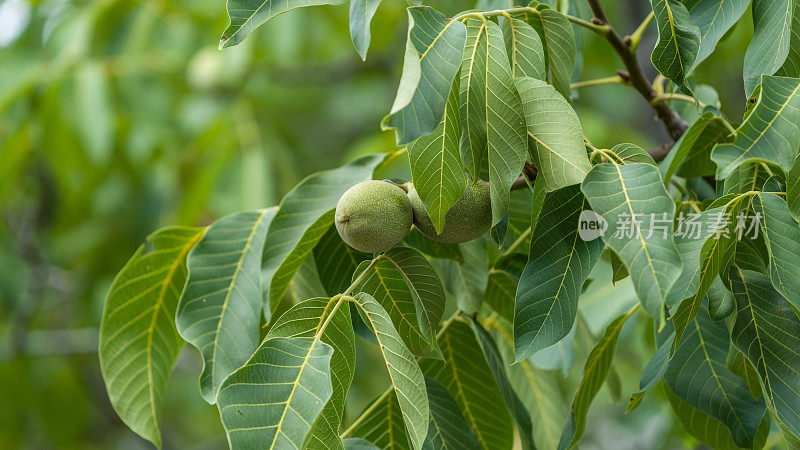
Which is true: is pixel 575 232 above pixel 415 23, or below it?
below

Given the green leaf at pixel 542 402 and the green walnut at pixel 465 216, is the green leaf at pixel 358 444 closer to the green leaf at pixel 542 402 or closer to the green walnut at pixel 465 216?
the green walnut at pixel 465 216

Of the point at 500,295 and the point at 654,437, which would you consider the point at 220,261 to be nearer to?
the point at 500,295

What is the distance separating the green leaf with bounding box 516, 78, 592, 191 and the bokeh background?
0.68m

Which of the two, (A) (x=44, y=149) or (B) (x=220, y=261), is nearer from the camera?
(B) (x=220, y=261)

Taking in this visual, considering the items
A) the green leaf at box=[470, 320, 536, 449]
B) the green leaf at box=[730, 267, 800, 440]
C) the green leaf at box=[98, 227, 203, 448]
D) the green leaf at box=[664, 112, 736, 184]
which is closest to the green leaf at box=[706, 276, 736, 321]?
the green leaf at box=[730, 267, 800, 440]

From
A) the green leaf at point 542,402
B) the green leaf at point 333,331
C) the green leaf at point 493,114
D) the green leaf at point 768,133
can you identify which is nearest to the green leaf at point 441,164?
the green leaf at point 493,114

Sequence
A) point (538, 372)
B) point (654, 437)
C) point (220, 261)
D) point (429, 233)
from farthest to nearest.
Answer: point (654, 437)
point (538, 372)
point (220, 261)
point (429, 233)

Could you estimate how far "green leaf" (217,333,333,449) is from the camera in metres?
0.63

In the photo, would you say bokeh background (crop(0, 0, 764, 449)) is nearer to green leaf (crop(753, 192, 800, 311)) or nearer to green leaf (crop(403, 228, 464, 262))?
green leaf (crop(403, 228, 464, 262))

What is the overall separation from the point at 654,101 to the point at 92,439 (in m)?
4.07

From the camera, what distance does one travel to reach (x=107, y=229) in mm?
3061

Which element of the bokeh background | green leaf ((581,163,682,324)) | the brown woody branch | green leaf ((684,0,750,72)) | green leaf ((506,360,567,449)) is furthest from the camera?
the bokeh background

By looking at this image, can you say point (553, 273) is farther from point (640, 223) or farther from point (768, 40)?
point (768, 40)

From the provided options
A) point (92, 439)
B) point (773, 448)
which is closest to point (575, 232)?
point (773, 448)
